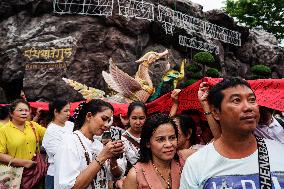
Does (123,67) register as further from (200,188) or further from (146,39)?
(200,188)

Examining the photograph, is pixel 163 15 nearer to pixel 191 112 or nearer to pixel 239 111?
pixel 191 112

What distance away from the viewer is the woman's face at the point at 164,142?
254 cm

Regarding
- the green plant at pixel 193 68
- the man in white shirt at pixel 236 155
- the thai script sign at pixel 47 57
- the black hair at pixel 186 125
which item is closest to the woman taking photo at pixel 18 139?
the black hair at pixel 186 125

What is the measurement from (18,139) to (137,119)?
1.43 meters

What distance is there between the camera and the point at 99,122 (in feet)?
9.89

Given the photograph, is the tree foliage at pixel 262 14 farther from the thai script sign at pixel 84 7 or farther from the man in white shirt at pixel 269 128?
the man in white shirt at pixel 269 128

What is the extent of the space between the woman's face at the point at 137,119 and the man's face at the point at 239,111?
2.14 m

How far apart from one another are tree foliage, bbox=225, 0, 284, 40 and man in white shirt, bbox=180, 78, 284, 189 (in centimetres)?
2260

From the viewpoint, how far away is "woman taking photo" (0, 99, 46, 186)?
445cm

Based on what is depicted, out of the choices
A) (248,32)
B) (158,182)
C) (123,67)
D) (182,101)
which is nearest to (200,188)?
(158,182)

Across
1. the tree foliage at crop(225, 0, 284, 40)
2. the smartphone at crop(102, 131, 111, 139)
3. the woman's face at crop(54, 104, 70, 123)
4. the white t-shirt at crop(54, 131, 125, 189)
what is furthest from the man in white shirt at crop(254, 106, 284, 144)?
the tree foliage at crop(225, 0, 284, 40)

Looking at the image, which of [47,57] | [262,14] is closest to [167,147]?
[47,57]

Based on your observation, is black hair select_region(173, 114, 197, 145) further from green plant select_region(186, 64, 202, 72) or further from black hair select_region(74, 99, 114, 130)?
green plant select_region(186, 64, 202, 72)

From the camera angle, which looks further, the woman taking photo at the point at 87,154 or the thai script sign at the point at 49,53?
the thai script sign at the point at 49,53
